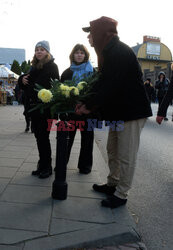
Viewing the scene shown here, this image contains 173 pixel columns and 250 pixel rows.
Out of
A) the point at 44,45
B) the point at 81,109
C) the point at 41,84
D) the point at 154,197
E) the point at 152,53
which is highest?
the point at 152,53

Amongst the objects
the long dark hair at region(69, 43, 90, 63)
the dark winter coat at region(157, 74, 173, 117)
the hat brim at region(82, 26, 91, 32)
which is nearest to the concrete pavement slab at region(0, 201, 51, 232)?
the dark winter coat at region(157, 74, 173, 117)

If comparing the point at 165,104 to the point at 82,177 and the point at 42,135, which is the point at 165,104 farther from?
the point at 42,135

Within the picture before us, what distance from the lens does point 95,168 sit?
14.6ft

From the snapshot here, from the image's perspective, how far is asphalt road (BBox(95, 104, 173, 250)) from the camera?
8.48ft

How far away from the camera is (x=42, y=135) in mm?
3826

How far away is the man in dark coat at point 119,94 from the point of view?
265cm

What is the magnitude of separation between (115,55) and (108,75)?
0.20 m

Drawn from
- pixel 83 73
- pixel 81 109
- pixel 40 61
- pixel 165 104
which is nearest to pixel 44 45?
pixel 40 61

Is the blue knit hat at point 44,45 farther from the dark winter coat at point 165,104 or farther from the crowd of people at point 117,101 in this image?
the dark winter coat at point 165,104

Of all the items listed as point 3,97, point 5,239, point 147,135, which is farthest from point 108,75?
point 3,97

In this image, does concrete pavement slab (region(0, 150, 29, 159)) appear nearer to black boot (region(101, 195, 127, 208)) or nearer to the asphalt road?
the asphalt road

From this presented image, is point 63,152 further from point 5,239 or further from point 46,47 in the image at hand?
point 46,47

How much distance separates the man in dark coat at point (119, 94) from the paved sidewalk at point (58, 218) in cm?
31

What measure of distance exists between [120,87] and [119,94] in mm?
89
